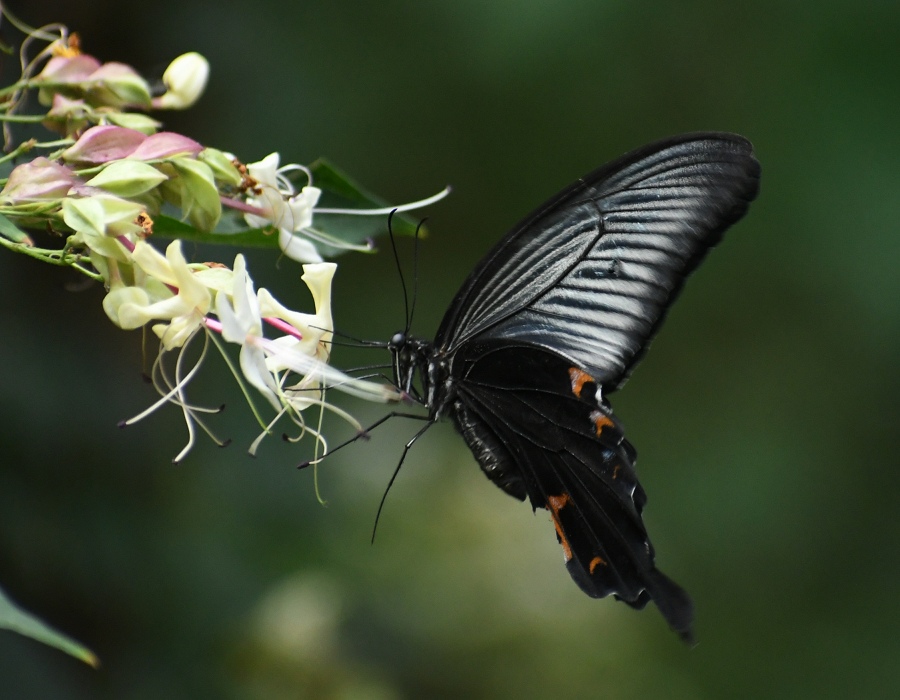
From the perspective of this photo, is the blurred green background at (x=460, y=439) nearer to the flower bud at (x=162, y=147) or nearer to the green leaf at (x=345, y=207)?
the green leaf at (x=345, y=207)

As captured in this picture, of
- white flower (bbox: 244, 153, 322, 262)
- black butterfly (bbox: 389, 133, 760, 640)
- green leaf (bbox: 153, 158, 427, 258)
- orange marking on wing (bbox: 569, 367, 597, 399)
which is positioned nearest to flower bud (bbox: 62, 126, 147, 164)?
white flower (bbox: 244, 153, 322, 262)

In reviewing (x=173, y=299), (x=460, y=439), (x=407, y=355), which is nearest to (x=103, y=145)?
(x=173, y=299)

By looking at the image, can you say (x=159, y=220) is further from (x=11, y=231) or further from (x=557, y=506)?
(x=557, y=506)

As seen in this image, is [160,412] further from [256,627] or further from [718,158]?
[718,158]

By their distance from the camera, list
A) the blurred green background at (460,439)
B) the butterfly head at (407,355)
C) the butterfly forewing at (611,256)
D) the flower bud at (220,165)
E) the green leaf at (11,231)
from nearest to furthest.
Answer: the green leaf at (11,231) → the flower bud at (220,165) → the butterfly forewing at (611,256) → the butterfly head at (407,355) → the blurred green background at (460,439)

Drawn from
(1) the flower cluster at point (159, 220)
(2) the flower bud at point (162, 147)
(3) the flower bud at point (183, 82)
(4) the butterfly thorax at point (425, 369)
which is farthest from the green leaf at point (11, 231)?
(4) the butterfly thorax at point (425, 369)

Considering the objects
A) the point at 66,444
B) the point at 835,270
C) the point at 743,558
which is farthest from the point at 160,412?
the point at 743,558
